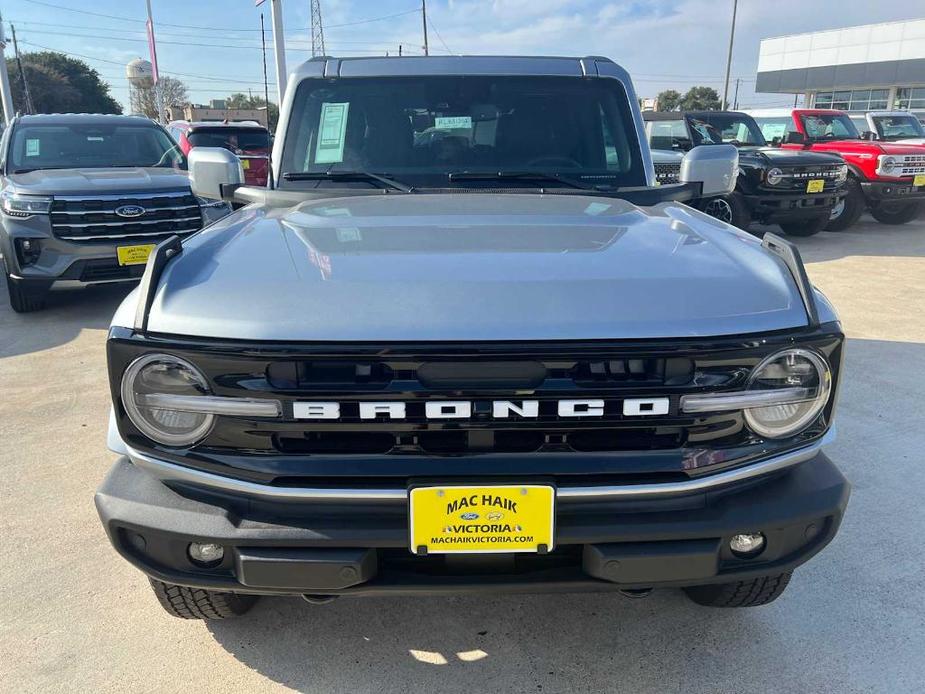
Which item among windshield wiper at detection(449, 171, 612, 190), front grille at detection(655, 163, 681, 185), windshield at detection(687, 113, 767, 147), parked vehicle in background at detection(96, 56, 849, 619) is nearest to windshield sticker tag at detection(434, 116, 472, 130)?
windshield wiper at detection(449, 171, 612, 190)

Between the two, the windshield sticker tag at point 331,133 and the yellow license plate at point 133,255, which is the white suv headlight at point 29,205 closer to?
the yellow license plate at point 133,255

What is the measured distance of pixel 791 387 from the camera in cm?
187

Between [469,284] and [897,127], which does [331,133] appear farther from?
[897,127]

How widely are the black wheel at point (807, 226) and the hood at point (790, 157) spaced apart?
0.87 m

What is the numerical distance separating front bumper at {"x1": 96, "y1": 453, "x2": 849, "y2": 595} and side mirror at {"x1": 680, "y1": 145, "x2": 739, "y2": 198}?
173cm

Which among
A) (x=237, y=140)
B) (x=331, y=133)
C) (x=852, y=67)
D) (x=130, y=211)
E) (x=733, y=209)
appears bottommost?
(x=733, y=209)

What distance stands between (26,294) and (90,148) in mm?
1775

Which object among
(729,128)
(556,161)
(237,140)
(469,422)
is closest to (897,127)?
(729,128)

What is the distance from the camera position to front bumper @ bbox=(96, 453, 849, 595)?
1.79m

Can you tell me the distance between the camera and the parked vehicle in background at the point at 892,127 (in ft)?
41.7

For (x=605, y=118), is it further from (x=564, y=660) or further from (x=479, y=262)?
(x=564, y=660)

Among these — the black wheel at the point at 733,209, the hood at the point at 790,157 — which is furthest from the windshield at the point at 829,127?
the black wheel at the point at 733,209

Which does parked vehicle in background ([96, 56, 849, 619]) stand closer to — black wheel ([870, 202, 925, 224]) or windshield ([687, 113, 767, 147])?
windshield ([687, 113, 767, 147])

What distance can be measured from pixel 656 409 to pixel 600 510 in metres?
0.29
